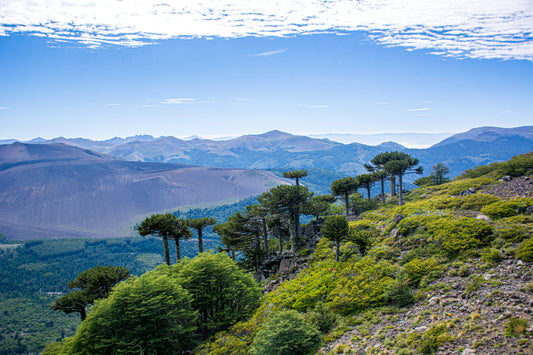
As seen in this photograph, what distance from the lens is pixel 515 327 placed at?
38.1ft

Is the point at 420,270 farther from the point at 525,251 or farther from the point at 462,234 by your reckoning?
the point at 525,251

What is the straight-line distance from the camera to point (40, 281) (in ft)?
630

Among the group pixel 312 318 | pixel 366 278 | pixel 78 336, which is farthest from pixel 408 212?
pixel 78 336

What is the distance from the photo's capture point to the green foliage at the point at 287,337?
16.1 metres

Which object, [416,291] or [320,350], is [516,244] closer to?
[416,291]

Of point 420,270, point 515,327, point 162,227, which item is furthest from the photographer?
point 162,227

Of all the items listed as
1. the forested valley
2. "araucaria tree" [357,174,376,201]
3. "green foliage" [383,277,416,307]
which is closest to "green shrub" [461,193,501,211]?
the forested valley

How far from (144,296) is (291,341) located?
10547 millimetres

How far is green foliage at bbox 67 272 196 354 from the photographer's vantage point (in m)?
19.1

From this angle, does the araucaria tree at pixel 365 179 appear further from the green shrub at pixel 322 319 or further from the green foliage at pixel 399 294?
the green shrub at pixel 322 319

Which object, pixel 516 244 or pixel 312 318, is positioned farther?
pixel 312 318

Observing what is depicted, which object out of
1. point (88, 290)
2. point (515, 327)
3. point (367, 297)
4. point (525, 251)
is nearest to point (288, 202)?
point (367, 297)

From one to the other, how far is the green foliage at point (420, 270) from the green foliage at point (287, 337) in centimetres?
731

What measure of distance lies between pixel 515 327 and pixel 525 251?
6.51 metres
